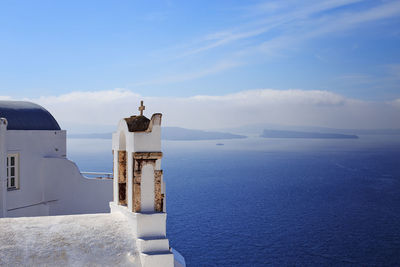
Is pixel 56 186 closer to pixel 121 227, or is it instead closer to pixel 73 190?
pixel 73 190

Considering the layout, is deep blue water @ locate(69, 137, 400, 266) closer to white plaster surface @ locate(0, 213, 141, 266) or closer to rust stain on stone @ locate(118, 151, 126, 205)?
rust stain on stone @ locate(118, 151, 126, 205)

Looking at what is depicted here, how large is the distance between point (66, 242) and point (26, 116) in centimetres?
1182

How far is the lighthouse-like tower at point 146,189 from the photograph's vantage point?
27.7 ft

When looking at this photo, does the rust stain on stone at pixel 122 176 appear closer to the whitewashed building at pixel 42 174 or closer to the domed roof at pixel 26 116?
the whitewashed building at pixel 42 174

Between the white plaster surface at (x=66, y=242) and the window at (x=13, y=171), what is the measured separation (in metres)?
8.75

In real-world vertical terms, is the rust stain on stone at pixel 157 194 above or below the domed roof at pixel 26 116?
below

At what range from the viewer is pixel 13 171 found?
16.9 metres

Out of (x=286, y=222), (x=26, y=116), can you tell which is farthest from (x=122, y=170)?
(x=286, y=222)

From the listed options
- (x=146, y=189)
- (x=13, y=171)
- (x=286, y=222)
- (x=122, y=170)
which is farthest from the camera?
(x=286, y=222)

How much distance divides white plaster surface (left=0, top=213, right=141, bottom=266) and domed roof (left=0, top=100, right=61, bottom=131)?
9925mm

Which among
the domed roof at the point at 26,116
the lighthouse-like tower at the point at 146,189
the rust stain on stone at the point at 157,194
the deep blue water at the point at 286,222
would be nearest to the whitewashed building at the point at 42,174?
the domed roof at the point at 26,116

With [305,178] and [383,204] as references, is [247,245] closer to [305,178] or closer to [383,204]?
[383,204]

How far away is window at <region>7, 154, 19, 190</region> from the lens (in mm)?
16734

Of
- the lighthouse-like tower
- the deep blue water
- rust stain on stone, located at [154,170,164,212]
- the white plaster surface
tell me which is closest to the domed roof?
the white plaster surface
